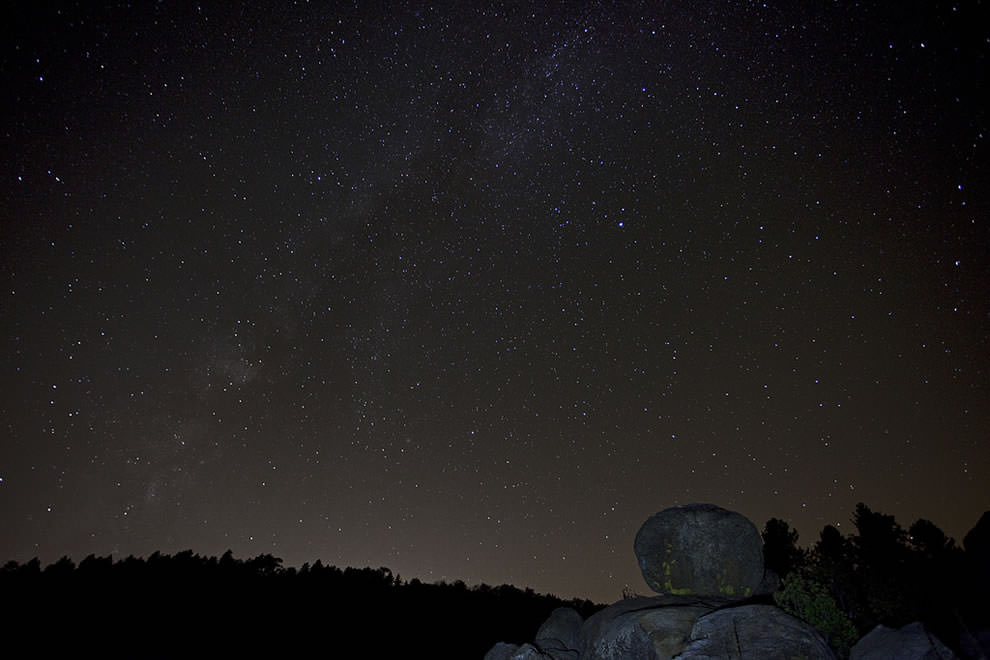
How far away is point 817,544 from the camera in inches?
2084

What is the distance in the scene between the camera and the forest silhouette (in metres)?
28.4

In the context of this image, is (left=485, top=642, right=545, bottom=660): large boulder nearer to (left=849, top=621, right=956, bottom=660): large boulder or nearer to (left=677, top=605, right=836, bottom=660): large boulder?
(left=677, top=605, right=836, bottom=660): large boulder

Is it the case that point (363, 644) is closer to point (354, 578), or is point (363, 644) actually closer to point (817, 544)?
point (354, 578)

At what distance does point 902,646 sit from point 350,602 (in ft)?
140

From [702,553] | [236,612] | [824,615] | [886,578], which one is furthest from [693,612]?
[886,578]

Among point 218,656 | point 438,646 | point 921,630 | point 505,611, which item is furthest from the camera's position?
point 505,611

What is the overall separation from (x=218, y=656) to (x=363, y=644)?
1070cm

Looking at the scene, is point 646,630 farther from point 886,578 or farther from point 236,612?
point 886,578

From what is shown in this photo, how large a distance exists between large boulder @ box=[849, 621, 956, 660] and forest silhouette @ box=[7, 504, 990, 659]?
6.97 ft

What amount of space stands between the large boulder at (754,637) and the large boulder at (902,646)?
1662 millimetres

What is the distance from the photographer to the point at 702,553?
18.6 metres

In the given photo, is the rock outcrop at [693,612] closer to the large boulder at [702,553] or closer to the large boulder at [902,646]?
the large boulder at [702,553]

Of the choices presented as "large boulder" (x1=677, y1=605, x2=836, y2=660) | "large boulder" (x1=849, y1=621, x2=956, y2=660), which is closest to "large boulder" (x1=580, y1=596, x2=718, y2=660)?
"large boulder" (x1=677, y1=605, x2=836, y2=660)

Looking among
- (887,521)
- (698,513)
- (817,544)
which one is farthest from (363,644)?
(887,521)
